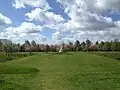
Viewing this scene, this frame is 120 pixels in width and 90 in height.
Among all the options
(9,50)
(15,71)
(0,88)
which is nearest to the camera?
(0,88)

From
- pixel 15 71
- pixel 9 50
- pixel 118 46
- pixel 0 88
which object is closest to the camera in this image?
pixel 0 88

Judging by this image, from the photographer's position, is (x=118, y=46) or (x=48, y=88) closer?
(x=48, y=88)

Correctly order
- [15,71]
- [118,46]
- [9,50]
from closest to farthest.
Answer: [15,71], [9,50], [118,46]

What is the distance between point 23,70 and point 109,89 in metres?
27.1

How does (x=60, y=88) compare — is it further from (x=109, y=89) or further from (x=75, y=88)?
(x=109, y=89)

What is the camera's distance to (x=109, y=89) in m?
26.0

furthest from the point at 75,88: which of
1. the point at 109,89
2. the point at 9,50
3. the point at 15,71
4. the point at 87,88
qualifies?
the point at 9,50

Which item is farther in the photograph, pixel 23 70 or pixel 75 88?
pixel 23 70

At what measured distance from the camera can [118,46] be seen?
19900 centimetres

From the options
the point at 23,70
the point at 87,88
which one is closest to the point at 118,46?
the point at 23,70

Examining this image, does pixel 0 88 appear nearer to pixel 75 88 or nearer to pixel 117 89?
pixel 75 88

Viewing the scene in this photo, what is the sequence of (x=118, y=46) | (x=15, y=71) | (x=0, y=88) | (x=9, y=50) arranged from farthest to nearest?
(x=118, y=46)
(x=9, y=50)
(x=15, y=71)
(x=0, y=88)

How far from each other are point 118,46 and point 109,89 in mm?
177527

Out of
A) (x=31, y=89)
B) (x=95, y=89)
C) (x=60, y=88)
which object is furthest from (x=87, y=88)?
(x=31, y=89)
